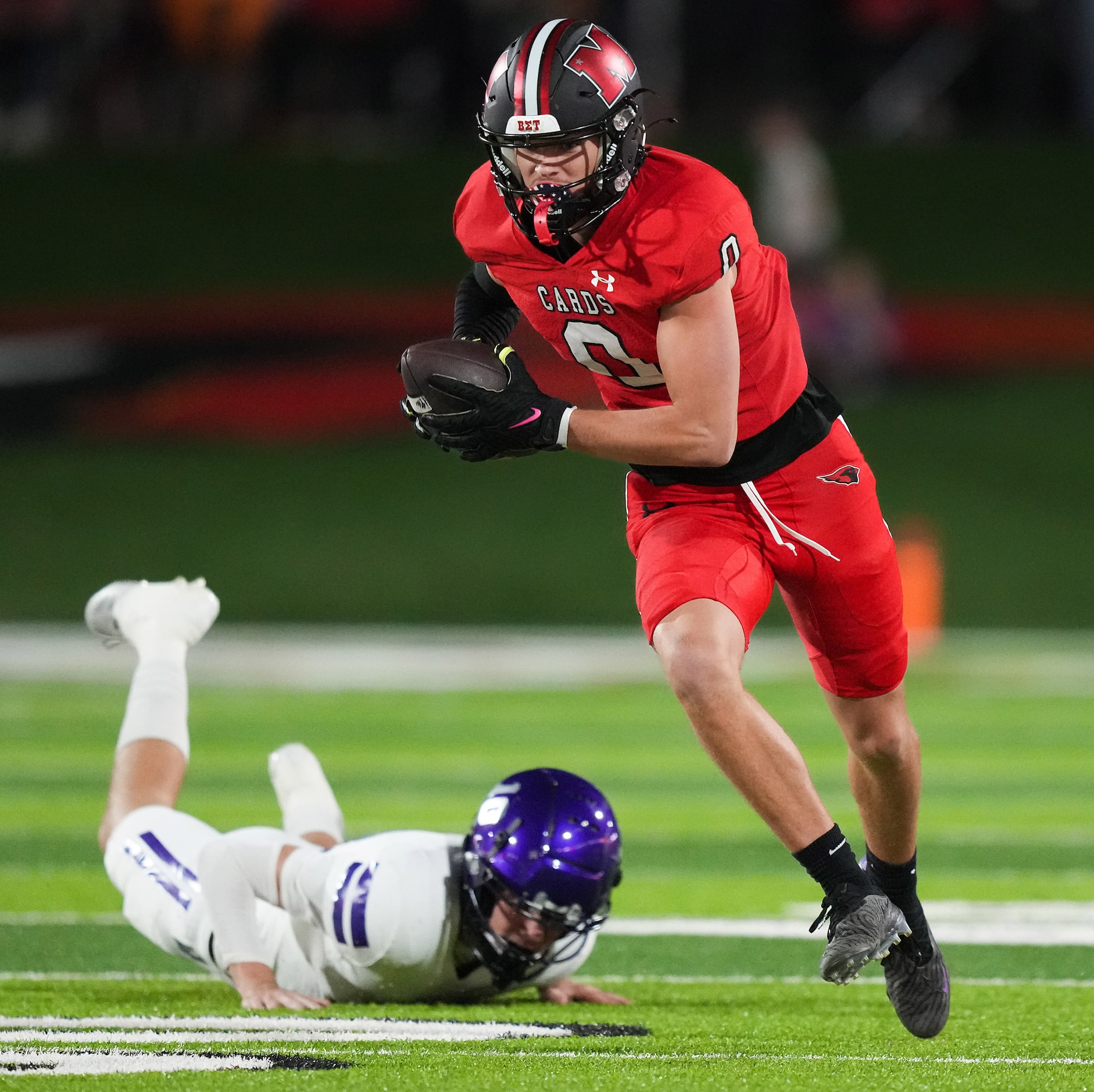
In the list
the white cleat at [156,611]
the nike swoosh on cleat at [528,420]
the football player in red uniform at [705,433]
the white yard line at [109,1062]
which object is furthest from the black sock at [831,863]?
the white cleat at [156,611]

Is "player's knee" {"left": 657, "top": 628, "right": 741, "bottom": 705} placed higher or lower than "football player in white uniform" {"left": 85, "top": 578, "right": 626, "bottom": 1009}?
higher

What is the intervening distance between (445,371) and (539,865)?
3.58 ft

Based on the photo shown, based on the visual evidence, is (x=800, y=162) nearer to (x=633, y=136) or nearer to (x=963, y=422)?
(x=963, y=422)

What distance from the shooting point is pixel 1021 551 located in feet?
46.3

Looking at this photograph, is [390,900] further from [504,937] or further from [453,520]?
[453,520]

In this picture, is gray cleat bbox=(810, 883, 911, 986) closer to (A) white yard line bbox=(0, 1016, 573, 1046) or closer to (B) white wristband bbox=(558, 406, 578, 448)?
(A) white yard line bbox=(0, 1016, 573, 1046)

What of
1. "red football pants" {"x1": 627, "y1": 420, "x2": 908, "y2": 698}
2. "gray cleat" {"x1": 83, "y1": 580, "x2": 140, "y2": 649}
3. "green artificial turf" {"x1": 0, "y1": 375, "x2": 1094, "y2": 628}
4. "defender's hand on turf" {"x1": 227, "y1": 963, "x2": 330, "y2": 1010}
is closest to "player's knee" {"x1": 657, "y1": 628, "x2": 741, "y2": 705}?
"red football pants" {"x1": 627, "y1": 420, "x2": 908, "y2": 698}

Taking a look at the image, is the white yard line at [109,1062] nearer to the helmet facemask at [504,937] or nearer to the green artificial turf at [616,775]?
the helmet facemask at [504,937]

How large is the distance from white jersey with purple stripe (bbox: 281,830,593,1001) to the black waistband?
39.9 inches

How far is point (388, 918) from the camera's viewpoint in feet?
13.9

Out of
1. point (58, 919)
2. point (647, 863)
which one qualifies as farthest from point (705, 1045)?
point (647, 863)

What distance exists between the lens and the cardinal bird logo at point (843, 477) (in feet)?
13.7

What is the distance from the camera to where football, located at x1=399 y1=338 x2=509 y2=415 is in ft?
12.8

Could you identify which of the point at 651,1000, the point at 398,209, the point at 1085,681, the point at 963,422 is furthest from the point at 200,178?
the point at 651,1000
